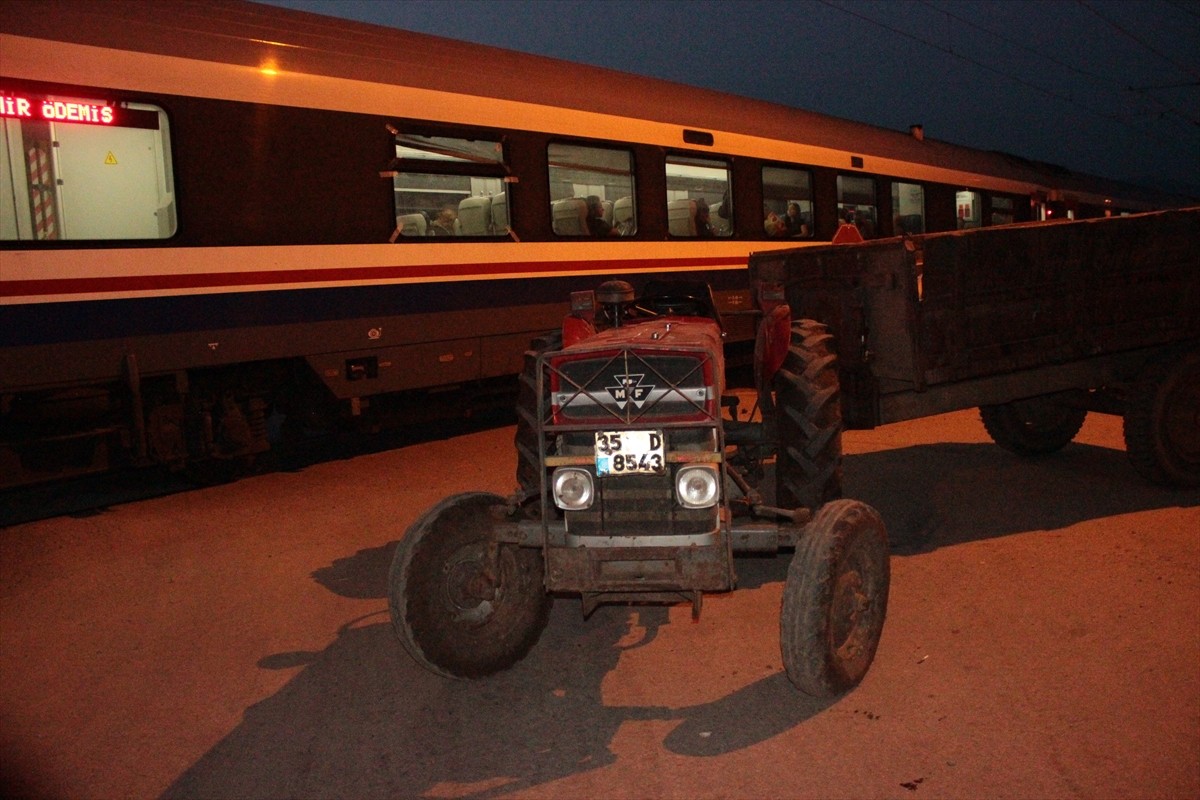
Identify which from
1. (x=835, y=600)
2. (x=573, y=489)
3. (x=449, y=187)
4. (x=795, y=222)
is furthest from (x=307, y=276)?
(x=795, y=222)

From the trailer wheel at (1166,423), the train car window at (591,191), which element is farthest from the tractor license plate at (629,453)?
the train car window at (591,191)

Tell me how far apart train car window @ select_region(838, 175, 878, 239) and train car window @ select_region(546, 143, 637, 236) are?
4622 mm

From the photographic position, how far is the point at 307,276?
9070mm

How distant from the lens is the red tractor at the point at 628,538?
4398 mm

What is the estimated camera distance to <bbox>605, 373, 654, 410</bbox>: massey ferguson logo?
4598 mm

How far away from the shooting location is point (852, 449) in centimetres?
988

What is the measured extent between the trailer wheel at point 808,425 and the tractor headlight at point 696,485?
134 centimetres

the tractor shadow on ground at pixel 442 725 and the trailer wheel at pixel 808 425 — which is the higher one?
the trailer wheel at pixel 808 425

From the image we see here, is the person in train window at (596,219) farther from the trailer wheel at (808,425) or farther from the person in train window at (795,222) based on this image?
the trailer wheel at (808,425)

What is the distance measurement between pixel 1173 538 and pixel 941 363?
1887 millimetres

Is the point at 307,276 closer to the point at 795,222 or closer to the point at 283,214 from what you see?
the point at 283,214

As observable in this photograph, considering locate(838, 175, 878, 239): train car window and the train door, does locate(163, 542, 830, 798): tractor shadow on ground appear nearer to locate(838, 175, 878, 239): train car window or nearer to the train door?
the train door

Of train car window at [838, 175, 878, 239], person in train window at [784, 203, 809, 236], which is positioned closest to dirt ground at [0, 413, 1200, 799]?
person in train window at [784, 203, 809, 236]

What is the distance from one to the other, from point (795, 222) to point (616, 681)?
10.7m
